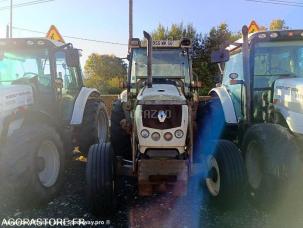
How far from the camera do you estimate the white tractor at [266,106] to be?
14.7 feet

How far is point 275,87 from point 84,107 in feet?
11.0

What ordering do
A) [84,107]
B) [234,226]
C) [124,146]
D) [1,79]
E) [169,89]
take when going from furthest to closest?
[84,107] < [1,79] < [124,146] < [169,89] < [234,226]

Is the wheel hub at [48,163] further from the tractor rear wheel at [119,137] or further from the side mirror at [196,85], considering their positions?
the side mirror at [196,85]

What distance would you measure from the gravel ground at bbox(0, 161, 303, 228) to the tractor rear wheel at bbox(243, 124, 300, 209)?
16 centimetres

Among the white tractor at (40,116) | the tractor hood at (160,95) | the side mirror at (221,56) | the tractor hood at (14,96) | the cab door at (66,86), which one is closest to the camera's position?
the tractor hood at (160,95)

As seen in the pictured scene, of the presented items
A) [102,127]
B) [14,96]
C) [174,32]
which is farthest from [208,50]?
[14,96]

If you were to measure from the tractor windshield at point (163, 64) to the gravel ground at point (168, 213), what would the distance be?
190 cm

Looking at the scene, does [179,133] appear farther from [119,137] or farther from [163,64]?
[163,64]

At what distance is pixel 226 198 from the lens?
452 cm

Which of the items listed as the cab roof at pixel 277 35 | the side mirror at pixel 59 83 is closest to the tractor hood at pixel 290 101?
the cab roof at pixel 277 35

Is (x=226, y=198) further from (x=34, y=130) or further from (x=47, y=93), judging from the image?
(x=47, y=93)

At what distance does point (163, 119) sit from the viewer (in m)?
4.35

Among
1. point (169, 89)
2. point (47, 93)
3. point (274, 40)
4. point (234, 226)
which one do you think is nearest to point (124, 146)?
point (169, 89)

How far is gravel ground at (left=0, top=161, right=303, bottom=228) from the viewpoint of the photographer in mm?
4344
